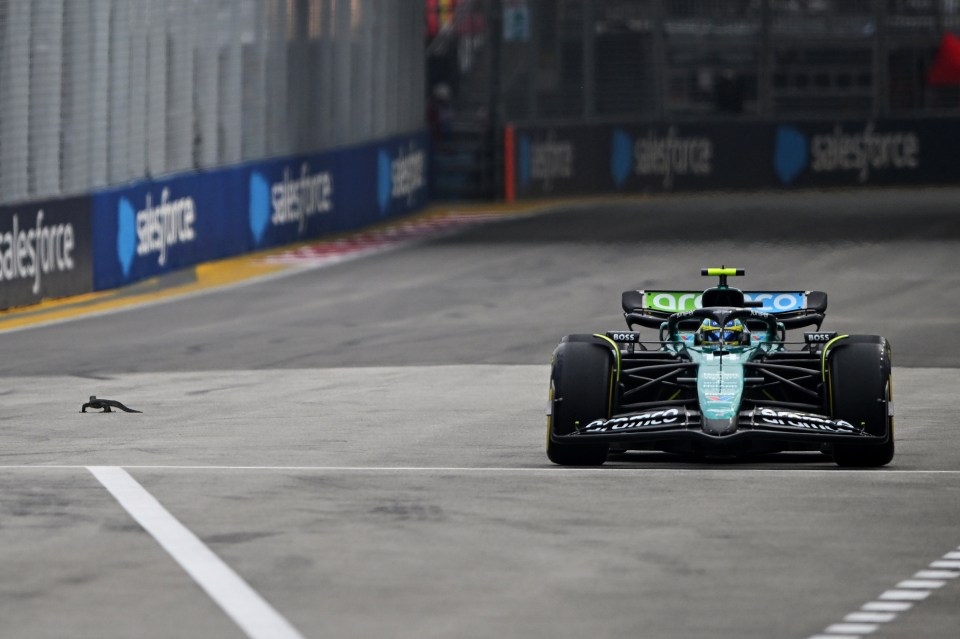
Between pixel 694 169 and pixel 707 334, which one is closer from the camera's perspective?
pixel 707 334

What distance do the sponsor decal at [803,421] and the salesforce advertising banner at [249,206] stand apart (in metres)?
14.7

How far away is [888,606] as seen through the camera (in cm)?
822

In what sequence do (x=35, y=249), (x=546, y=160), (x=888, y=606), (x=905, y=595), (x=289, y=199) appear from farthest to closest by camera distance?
(x=546, y=160) → (x=289, y=199) → (x=35, y=249) → (x=905, y=595) → (x=888, y=606)

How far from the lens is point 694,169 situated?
140 feet

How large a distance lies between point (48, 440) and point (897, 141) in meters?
31.7

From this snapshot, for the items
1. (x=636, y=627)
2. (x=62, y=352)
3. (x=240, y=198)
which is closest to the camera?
(x=636, y=627)

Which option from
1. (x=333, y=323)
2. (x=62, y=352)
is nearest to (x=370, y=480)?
(x=62, y=352)

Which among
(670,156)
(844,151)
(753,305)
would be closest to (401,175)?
(670,156)

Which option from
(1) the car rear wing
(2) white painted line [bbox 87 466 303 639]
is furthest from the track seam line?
(1) the car rear wing

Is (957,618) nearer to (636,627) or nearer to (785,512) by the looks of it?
(636,627)

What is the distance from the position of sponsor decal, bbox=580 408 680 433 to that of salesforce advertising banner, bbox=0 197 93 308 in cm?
1219

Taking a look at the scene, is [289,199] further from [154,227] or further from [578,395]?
[578,395]

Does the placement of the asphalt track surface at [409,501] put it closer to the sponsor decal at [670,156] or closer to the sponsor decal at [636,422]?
the sponsor decal at [636,422]

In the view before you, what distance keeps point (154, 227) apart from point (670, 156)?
17.4 meters
